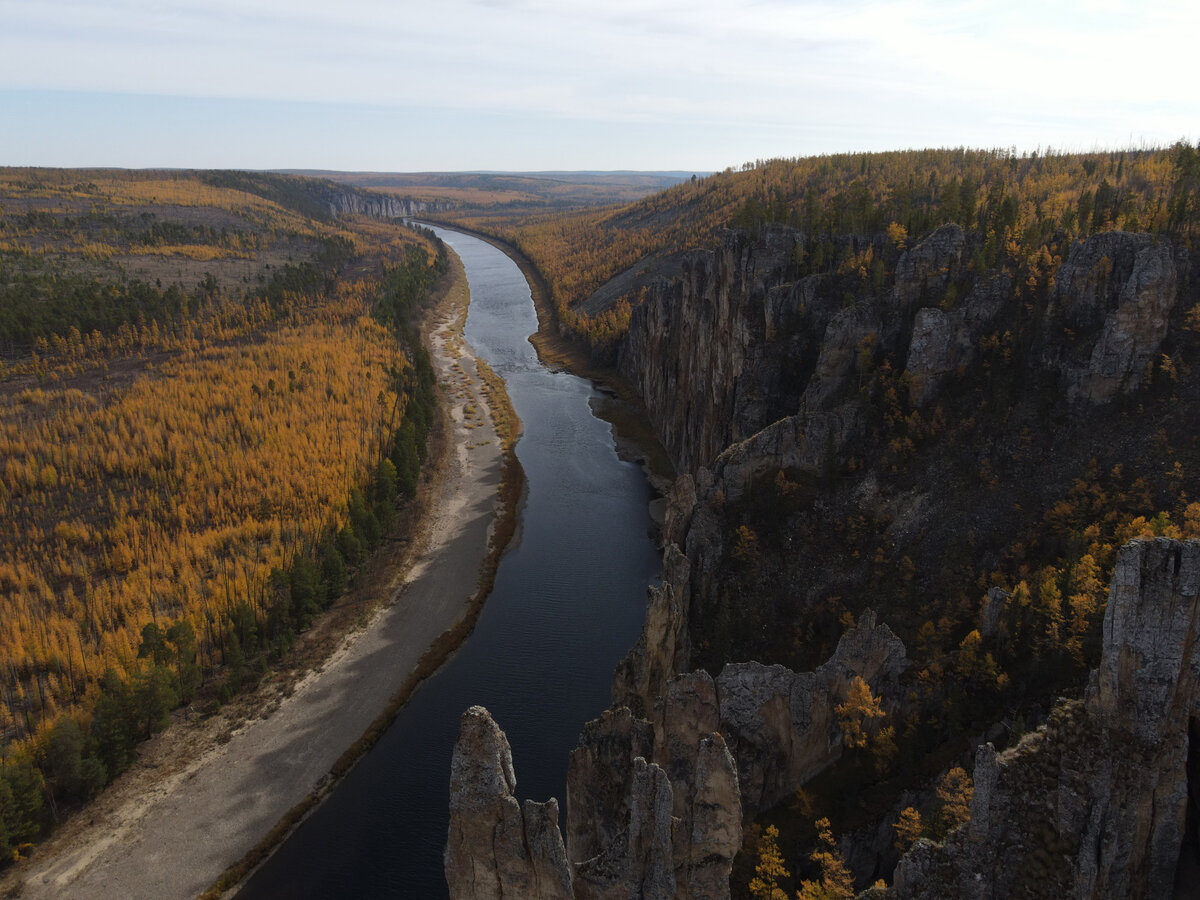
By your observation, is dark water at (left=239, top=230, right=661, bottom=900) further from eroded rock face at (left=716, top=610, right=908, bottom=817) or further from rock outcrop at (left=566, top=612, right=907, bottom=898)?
eroded rock face at (left=716, top=610, right=908, bottom=817)

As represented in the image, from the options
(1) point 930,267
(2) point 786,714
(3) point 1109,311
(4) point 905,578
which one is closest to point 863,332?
→ (1) point 930,267

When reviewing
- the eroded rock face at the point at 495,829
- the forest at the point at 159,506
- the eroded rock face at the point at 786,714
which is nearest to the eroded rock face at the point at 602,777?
the eroded rock face at the point at 786,714

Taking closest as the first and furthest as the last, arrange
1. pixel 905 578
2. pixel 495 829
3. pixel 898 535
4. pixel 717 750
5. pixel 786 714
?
pixel 495 829, pixel 717 750, pixel 786 714, pixel 905 578, pixel 898 535

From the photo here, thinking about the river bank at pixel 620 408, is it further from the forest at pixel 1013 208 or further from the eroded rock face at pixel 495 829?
the eroded rock face at pixel 495 829

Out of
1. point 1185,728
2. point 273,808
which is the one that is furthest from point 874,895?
point 273,808

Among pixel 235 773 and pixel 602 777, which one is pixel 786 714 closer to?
pixel 602 777
